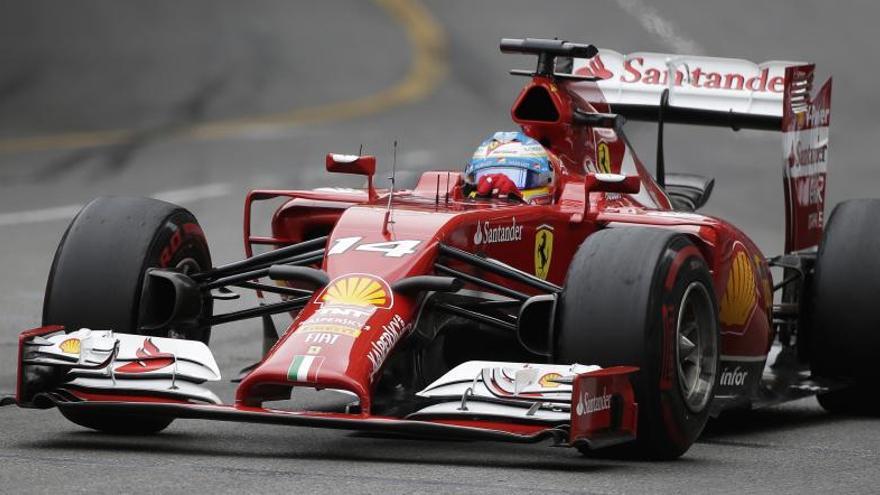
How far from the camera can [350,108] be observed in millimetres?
24234

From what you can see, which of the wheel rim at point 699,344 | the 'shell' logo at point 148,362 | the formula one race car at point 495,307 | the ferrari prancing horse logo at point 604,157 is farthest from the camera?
the ferrari prancing horse logo at point 604,157

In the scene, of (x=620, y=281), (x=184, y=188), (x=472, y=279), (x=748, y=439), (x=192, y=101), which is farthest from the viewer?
(x=192, y=101)

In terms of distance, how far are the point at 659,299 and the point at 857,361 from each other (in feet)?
9.03

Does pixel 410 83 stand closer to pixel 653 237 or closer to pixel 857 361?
pixel 857 361

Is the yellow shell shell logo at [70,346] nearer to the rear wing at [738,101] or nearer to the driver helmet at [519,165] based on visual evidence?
the driver helmet at [519,165]

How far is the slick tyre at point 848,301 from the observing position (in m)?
10.2

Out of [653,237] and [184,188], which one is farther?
[184,188]

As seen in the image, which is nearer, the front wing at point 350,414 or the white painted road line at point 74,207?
the front wing at point 350,414

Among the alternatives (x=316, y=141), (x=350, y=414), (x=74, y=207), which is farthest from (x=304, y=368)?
(x=316, y=141)

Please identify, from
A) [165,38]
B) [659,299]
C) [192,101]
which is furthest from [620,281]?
[165,38]

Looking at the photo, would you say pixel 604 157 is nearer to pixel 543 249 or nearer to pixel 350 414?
pixel 543 249

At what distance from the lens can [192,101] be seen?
957 inches

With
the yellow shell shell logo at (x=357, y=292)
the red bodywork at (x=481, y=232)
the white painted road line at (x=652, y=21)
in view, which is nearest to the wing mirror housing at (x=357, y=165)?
the red bodywork at (x=481, y=232)

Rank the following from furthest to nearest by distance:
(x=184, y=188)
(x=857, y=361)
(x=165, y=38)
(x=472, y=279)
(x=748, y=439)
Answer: (x=165, y=38), (x=184, y=188), (x=857, y=361), (x=748, y=439), (x=472, y=279)
